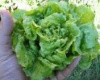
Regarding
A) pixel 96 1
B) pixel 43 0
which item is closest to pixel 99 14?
pixel 96 1

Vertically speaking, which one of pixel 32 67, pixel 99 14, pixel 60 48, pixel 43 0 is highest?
pixel 60 48

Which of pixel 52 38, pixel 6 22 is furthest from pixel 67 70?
pixel 6 22

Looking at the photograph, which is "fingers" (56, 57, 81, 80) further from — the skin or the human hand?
the human hand

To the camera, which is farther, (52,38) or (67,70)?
(67,70)

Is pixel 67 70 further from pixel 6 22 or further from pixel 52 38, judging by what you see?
pixel 6 22

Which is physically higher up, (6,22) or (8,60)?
(6,22)

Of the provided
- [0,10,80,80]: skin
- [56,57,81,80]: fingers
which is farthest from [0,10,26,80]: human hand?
[56,57,81,80]: fingers

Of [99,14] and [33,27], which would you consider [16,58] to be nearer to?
[33,27]
